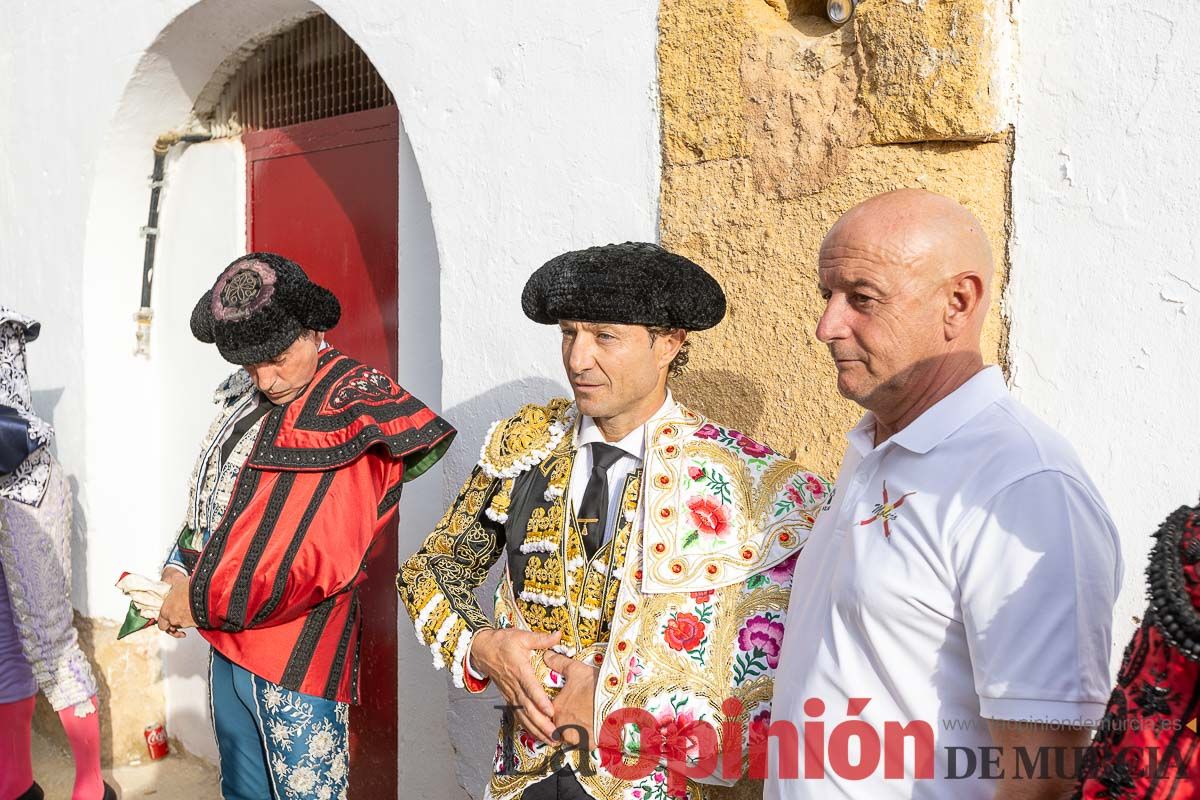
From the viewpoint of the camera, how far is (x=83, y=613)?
5062 millimetres

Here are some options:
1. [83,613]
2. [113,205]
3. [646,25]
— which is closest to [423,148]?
[646,25]

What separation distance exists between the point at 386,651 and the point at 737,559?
7.60 feet

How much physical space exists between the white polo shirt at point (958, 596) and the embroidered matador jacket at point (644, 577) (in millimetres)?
273

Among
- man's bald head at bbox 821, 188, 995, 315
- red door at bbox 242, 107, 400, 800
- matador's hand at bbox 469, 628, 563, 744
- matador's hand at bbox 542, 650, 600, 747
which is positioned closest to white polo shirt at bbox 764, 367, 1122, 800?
man's bald head at bbox 821, 188, 995, 315

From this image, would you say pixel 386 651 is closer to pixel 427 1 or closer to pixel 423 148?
pixel 423 148

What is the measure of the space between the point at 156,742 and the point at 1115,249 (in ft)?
15.1

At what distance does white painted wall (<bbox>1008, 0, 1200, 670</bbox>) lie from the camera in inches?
80.7

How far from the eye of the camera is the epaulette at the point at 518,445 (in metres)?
2.40

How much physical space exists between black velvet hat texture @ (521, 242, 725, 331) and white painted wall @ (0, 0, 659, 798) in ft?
2.33

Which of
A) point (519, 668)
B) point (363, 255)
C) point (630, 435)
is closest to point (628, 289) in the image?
point (630, 435)

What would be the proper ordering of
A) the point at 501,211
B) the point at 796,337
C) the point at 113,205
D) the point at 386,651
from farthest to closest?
the point at 113,205
the point at 386,651
the point at 501,211
the point at 796,337

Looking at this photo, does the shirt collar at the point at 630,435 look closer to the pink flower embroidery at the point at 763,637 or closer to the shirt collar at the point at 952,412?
the pink flower embroidery at the point at 763,637

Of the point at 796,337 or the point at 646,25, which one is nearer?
the point at 796,337

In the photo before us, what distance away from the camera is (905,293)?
171 cm
